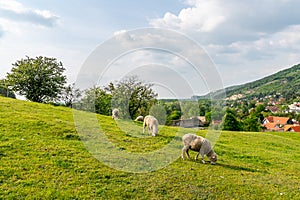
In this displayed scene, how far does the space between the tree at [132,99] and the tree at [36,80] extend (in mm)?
29856

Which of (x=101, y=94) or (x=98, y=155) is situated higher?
(x=101, y=94)

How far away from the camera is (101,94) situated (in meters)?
48.3

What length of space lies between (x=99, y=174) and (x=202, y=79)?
5.84 m

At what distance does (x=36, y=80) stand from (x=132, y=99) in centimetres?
3268

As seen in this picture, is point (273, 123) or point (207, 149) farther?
point (273, 123)

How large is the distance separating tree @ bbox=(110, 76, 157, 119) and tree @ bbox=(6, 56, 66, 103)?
29.9m

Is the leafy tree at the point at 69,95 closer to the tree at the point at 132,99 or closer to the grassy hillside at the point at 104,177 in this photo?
the tree at the point at 132,99

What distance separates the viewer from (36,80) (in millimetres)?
57219

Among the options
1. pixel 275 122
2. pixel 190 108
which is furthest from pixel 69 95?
pixel 275 122

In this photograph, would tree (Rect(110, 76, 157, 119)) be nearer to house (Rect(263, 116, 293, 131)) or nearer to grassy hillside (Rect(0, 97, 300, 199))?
grassy hillside (Rect(0, 97, 300, 199))

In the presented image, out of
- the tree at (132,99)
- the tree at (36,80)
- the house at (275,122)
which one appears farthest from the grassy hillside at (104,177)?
the house at (275,122)

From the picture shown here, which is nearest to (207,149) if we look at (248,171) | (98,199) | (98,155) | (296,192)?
(248,171)

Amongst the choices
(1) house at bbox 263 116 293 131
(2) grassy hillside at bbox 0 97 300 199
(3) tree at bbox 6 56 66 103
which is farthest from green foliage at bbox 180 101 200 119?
(1) house at bbox 263 116 293 131

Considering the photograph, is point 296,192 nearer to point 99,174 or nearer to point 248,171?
point 248,171
